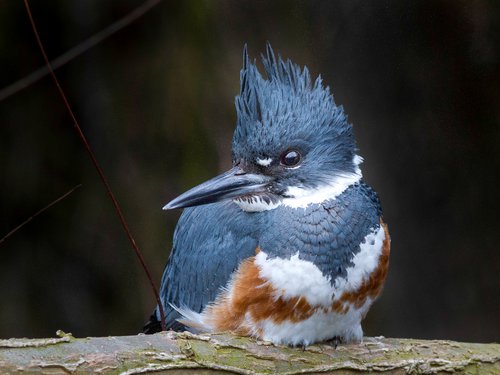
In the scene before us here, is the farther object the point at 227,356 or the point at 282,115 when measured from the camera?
the point at 282,115

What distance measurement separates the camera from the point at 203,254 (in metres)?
2.45

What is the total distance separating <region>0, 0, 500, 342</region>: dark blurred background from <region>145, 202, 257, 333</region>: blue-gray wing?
119 centimetres

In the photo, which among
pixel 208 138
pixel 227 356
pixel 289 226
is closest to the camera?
pixel 227 356

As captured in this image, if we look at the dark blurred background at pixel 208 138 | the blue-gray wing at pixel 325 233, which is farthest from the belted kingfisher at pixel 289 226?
the dark blurred background at pixel 208 138

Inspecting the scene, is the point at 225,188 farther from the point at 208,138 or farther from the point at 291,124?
the point at 208,138

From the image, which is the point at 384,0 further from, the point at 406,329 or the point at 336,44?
the point at 406,329

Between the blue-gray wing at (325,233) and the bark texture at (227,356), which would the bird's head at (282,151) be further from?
the bark texture at (227,356)

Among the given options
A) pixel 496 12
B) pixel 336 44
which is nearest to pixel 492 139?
pixel 496 12

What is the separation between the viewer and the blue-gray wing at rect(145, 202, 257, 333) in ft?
7.62

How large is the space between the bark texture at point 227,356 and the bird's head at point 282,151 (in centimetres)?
38

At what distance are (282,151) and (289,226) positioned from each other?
20cm

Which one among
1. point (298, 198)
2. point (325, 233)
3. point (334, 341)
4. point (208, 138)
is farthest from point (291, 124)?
point (208, 138)

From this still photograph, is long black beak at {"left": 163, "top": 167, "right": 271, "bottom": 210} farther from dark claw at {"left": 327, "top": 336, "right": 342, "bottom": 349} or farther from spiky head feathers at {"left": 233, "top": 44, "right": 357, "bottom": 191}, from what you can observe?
dark claw at {"left": 327, "top": 336, "right": 342, "bottom": 349}

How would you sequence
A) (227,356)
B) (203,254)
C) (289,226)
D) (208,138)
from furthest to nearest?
1. (208,138)
2. (203,254)
3. (289,226)
4. (227,356)
